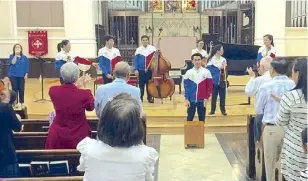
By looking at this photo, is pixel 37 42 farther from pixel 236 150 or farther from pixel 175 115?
pixel 236 150

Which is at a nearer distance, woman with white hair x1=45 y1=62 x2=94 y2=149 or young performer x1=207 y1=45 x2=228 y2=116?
woman with white hair x1=45 y1=62 x2=94 y2=149

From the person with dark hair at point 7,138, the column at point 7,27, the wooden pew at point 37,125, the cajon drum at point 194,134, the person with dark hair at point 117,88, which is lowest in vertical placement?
the cajon drum at point 194,134

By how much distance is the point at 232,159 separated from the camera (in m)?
6.27

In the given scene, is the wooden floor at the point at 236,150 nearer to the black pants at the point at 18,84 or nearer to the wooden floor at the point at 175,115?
the wooden floor at the point at 175,115

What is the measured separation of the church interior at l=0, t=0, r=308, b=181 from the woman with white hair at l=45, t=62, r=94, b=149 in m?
0.22

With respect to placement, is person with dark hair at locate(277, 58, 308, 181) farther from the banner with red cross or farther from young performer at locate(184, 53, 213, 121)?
the banner with red cross

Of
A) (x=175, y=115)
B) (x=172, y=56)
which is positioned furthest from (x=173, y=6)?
(x=175, y=115)

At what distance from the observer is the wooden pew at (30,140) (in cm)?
443

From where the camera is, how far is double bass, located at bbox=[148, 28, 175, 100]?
332 inches

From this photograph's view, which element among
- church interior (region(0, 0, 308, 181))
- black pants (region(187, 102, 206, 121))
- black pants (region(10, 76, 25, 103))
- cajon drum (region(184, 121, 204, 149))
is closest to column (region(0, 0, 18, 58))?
church interior (region(0, 0, 308, 181))

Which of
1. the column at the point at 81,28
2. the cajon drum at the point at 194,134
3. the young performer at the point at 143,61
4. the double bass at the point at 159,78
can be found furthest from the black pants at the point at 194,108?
the column at the point at 81,28

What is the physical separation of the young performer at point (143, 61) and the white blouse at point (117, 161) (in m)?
6.65

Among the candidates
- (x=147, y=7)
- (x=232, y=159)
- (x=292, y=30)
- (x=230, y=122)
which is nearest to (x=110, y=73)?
(x=230, y=122)

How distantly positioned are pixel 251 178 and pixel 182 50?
879 centimetres
